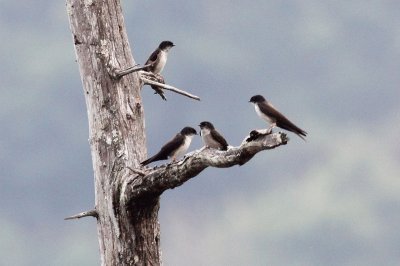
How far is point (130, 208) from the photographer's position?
12.5m

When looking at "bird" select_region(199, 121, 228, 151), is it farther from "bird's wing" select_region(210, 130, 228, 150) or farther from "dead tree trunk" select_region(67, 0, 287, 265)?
"dead tree trunk" select_region(67, 0, 287, 265)

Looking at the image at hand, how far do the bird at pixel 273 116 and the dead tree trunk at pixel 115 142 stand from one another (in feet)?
5.20

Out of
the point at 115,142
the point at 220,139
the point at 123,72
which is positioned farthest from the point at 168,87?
the point at 220,139

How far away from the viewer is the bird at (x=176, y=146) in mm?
12789

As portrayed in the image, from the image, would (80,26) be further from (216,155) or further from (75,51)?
(216,155)

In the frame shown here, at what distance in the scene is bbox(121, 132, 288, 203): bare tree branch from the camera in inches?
413

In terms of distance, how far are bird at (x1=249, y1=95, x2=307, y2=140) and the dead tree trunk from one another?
158cm

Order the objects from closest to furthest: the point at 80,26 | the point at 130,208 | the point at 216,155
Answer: the point at 216,155
the point at 130,208
the point at 80,26

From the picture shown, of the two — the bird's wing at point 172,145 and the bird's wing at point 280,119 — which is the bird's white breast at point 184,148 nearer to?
the bird's wing at point 172,145

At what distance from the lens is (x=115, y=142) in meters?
13.0

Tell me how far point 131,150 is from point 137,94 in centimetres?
96

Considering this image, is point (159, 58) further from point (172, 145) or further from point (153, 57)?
point (172, 145)

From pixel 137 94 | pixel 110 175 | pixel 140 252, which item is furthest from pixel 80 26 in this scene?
pixel 140 252

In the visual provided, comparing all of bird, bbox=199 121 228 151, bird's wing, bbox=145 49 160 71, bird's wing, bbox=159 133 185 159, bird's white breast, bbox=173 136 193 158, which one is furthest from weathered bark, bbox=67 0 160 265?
bird's wing, bbox=145 49 160 71
